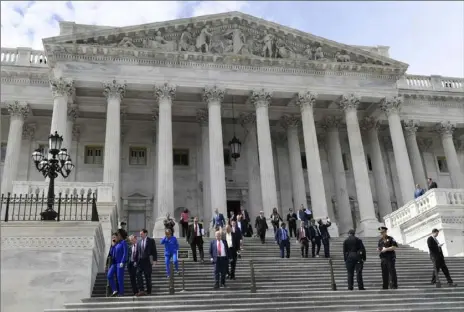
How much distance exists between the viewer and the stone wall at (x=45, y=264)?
14031mm

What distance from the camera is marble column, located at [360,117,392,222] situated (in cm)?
3562

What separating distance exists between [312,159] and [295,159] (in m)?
3.41

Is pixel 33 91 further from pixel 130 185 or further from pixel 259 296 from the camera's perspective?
pixel 259 296

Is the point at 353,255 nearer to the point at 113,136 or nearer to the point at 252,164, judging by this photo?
the point at 113,136

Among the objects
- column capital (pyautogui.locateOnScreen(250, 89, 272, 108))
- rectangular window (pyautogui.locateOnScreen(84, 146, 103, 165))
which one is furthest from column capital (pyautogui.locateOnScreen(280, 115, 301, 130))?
rectangular window (pyautogui.locateOnScreen(84, 146, 103, 165))

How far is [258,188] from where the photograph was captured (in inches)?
1304

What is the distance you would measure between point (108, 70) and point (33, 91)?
6085 mm

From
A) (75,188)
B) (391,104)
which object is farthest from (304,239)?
(391,104)

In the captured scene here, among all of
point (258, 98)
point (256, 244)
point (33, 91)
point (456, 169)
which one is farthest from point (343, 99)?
point (33, 91)

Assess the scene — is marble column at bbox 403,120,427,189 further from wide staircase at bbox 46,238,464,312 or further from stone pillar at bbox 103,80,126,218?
stone pillar at bbox 103,80,126,218

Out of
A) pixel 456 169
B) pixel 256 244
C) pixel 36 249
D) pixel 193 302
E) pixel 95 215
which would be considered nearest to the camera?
pixel 193 302

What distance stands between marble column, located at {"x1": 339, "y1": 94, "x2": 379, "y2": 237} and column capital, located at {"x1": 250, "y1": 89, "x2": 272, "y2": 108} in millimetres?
5342

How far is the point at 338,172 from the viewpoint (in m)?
34.8

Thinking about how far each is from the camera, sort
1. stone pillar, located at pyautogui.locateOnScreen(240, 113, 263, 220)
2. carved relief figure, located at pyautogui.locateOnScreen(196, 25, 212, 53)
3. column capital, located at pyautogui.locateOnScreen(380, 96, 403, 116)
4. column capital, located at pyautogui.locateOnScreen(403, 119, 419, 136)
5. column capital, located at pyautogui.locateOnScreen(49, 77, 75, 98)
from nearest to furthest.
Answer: column capital, located at pyautogui.locateOnScreen(49, 77, 75, 98) < carved relief figure, located at pyautogui.locateOnScreen(196, 25, 212, 53) < stone pillar, located at pyautogui.locateOnScreen(240, 113, 263, 220) < column capital, located at pyautogui.locateOnScreen(380, 96, 403, 116) < column capital, located at pyautogui.locateOnScreen(403, 119, 419, 136)
